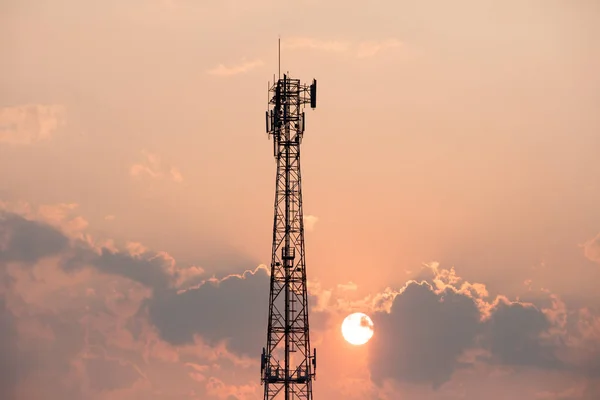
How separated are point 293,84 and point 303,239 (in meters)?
19.7

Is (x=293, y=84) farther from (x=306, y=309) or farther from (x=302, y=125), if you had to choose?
(x=306, y=309)

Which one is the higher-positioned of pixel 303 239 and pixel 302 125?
pixel 302 125

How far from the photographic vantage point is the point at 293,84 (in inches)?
5920

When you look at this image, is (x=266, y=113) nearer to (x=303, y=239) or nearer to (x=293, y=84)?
(x=293, y=84)

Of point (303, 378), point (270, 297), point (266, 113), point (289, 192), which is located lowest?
point (303, 378)

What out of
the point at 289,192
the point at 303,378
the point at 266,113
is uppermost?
the point at 266,113

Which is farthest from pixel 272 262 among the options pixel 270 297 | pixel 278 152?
pixel 278 152

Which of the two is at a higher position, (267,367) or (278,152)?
Result: (278,152)

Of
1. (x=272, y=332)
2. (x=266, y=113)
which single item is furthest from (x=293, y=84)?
(x=272, y=332)

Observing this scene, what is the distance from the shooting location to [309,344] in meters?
146

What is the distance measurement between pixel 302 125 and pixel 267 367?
3019 cm

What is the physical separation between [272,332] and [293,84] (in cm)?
3114

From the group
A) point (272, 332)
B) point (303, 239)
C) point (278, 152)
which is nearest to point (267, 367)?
point (272, 332)

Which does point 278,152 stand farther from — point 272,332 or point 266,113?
point 272,332
